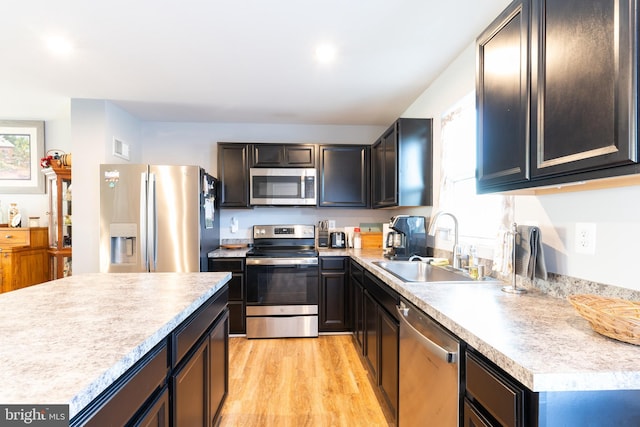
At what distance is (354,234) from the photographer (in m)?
3.56

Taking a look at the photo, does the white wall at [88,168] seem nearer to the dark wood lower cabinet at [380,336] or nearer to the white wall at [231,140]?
the white wall at [231,140]

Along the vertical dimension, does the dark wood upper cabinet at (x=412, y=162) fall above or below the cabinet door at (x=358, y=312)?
above

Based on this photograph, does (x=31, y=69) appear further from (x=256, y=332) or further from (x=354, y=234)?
(x=354, y=234)

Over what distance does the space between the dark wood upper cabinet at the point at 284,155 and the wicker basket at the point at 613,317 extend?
2883 millimetres

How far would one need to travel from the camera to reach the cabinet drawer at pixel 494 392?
73 centimetres

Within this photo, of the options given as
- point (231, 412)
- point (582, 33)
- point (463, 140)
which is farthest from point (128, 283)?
point (463, 140)

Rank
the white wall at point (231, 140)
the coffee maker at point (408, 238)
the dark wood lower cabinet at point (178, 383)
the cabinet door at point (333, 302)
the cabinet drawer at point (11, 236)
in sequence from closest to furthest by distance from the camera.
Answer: the dark wood lower cabinet at point (178, 383)
the coffee maker at point (408, 238)
the cabinet door at point (333, 302)
the cabinet drawer at point (11, 236)
the white wall at point (231, 140)

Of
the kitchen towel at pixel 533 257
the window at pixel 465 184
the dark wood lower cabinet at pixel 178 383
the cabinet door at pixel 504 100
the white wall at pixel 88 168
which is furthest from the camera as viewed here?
the white wall at pixel 88 168

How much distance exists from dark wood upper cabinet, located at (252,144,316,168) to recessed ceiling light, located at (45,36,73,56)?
1730 mm

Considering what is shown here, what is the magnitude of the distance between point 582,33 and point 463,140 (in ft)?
→ 4.34

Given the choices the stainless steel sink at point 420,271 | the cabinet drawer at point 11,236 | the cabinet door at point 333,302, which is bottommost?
the cabinet door at point 333,302

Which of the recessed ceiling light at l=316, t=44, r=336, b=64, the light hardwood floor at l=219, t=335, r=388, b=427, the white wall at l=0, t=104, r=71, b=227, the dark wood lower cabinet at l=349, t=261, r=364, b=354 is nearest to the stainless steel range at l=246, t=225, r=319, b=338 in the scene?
the light hardwood floor at l=219, t=335, r=388, b=427

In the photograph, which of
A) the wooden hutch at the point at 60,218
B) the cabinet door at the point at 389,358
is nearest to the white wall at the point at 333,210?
the wooden hutch at the point at 60,218

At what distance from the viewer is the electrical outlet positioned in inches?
45.9
